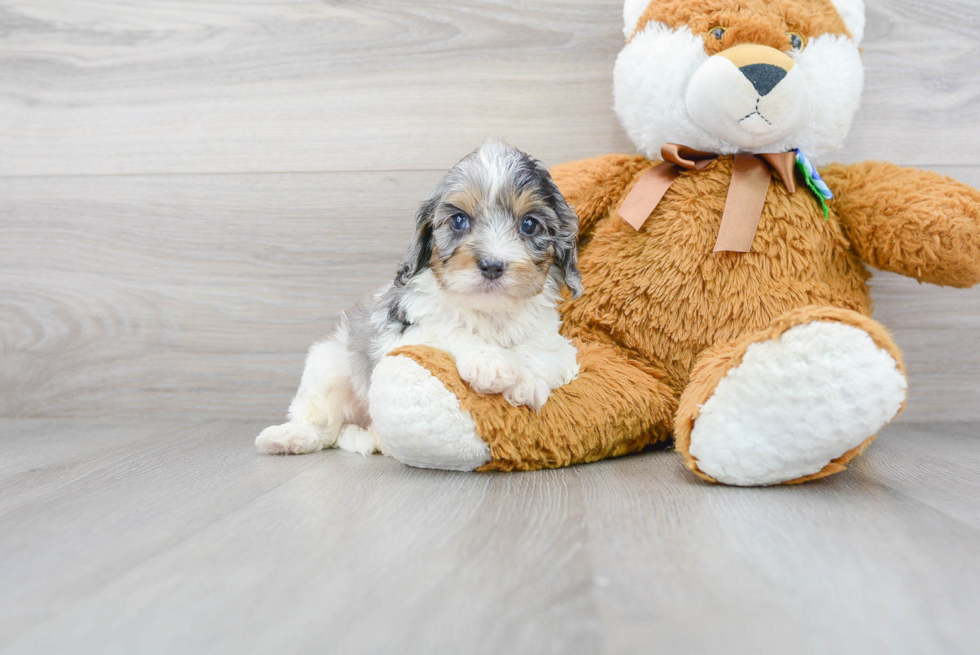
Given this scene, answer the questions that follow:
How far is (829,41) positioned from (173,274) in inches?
77.3

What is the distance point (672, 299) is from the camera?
68.6 inches

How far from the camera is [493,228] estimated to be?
152 centimetres

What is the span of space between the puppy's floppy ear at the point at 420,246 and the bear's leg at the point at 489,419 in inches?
8.9

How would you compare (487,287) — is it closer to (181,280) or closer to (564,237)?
(564,237)

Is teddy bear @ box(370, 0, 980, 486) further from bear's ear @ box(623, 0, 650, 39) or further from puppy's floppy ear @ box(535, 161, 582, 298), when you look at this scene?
puppy's floppy ear @ box(535, 161, 582, 298)

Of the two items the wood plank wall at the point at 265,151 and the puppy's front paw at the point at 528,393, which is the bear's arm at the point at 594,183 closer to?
the wood plank wall at the point at 265,151

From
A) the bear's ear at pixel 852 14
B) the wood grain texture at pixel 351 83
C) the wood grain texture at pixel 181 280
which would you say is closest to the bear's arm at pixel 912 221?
the bear's ear at pixel 852 14

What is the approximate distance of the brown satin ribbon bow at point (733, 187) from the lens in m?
1.70

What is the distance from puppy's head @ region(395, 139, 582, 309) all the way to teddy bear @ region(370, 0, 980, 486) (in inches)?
7.1

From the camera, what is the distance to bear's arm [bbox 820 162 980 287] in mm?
1599

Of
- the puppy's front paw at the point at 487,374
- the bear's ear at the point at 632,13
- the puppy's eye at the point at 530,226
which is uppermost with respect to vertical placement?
the bear's ear at the point at 632,13

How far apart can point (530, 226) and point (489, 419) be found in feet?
1.42

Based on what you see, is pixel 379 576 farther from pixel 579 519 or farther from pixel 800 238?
pixel 800 238

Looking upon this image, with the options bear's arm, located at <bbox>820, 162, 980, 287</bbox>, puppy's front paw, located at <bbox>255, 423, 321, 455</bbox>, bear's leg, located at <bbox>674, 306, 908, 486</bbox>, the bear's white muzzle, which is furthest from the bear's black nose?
puppy's front paw, located at <bbox>255, 423, 321, 455</bbox>
